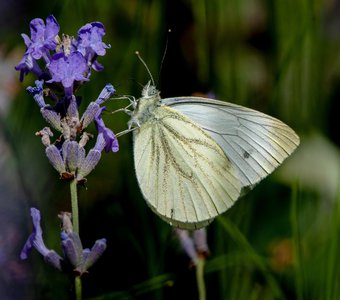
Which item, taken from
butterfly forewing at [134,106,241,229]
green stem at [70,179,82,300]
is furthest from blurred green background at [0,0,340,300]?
green stem at [70,179,82,300]

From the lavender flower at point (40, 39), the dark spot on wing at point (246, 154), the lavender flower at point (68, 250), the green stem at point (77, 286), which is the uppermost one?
the lavender flower at point (40, 39)

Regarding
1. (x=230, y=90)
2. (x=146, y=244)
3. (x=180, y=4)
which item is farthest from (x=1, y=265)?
(x=180, y=4)

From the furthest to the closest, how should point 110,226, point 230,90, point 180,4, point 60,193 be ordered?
point 180,4, point 230,90, point 110,226, point 60,193

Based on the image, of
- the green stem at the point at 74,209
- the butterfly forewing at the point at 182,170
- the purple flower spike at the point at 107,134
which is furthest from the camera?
the butterfly forewing at the point at 182,170

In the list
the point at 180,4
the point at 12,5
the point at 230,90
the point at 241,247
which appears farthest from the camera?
the point at 180,4

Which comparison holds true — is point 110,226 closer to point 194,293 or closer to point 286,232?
point 194,293

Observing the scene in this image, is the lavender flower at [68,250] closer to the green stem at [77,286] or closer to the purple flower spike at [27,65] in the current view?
the green stem at [77,286]

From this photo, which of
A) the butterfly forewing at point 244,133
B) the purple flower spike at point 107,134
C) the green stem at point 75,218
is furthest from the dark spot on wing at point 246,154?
the green stem at point 75,218
